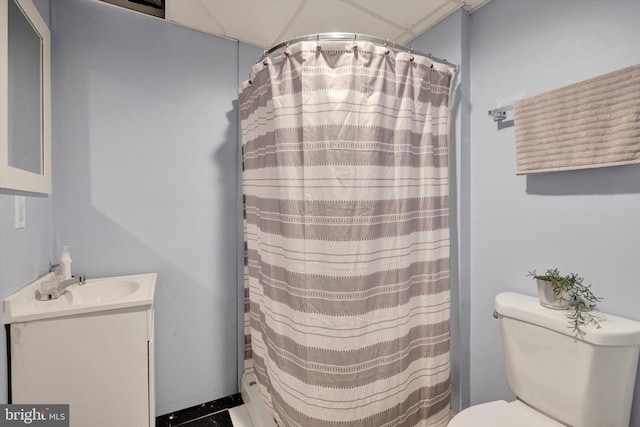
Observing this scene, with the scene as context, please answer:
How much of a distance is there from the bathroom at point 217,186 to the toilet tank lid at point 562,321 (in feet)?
→ 0.28

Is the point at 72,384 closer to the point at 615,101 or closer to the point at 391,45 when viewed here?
the point at 391,45

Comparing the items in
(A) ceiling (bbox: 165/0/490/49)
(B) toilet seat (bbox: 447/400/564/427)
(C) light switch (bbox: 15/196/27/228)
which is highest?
(A) ceiling (bbox: 165/0/490/49)

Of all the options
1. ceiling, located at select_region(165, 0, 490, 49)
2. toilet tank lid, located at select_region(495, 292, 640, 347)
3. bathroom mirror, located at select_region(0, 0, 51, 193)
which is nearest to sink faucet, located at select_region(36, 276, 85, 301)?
bathroom mirror, located at select_region(0, 0, 51, 193)

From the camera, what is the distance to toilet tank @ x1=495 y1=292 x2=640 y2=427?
3.33 ft

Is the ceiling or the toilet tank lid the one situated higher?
the ceiling

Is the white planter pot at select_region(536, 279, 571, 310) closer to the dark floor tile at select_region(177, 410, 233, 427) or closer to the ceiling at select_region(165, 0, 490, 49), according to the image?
the ceiling at select_region(165, 0, 490, 49)

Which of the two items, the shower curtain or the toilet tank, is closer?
the toilet tank

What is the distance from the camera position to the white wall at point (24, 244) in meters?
1.05

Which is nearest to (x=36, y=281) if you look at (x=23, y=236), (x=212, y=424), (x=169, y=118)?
(x=23, y=236)

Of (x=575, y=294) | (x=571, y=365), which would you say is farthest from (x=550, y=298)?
(x=571, y=365)

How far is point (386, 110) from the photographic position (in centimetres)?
132

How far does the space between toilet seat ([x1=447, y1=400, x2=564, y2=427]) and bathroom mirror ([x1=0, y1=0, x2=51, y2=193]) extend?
74.3 inches

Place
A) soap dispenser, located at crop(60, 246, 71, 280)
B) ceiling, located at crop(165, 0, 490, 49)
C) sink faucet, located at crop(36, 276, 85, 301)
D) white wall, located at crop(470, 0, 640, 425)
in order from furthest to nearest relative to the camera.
→ ceiling, located at crop(165, 0, 490, 49), soap dispenser, located at crop(60, 246, 71, 280), sink faucet, located at crop(36, 276, 85, 301), white wall, located at crop(470, 0, 640, 425)

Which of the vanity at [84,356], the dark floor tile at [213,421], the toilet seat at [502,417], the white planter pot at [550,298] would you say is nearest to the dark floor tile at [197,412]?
the dark floor tile at [213,421]
